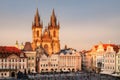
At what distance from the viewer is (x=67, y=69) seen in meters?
96.1

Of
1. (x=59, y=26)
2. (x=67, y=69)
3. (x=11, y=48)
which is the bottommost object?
(x=67, y=69)

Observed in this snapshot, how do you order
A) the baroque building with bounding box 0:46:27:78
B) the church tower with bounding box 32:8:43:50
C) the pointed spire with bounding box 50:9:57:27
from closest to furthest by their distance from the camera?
the baroque building with bounding box 0:46:27:78 → the church tower with bounding box 32:8:43:50 → the pointed spire with bounding box 50:9:57:27

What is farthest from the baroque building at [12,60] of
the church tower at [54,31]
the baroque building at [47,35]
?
the church tower at [54,31]

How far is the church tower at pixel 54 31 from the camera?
10588 cm

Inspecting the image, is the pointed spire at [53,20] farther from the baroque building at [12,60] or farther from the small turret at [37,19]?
the baroque building at [12,60]

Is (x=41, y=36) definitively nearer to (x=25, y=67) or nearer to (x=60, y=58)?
(x=60, y=58)

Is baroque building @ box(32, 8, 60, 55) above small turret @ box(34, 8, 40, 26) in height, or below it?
below

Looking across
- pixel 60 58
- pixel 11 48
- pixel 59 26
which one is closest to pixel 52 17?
pixel 59 26

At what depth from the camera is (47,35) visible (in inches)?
4156

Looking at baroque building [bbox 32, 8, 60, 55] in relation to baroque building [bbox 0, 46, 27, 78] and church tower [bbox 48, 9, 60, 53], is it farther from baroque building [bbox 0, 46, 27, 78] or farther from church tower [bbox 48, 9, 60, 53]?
baroque building [bbox 0, 46, 27, 78]

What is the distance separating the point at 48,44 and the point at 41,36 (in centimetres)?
328

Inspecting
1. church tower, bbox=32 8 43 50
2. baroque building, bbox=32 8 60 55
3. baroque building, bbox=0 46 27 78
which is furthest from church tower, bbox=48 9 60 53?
baroque building, bbox=0 46 27 78

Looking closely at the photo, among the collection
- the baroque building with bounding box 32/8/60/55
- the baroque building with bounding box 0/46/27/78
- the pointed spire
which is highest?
the pointed spire

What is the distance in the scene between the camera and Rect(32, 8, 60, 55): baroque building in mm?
104344
